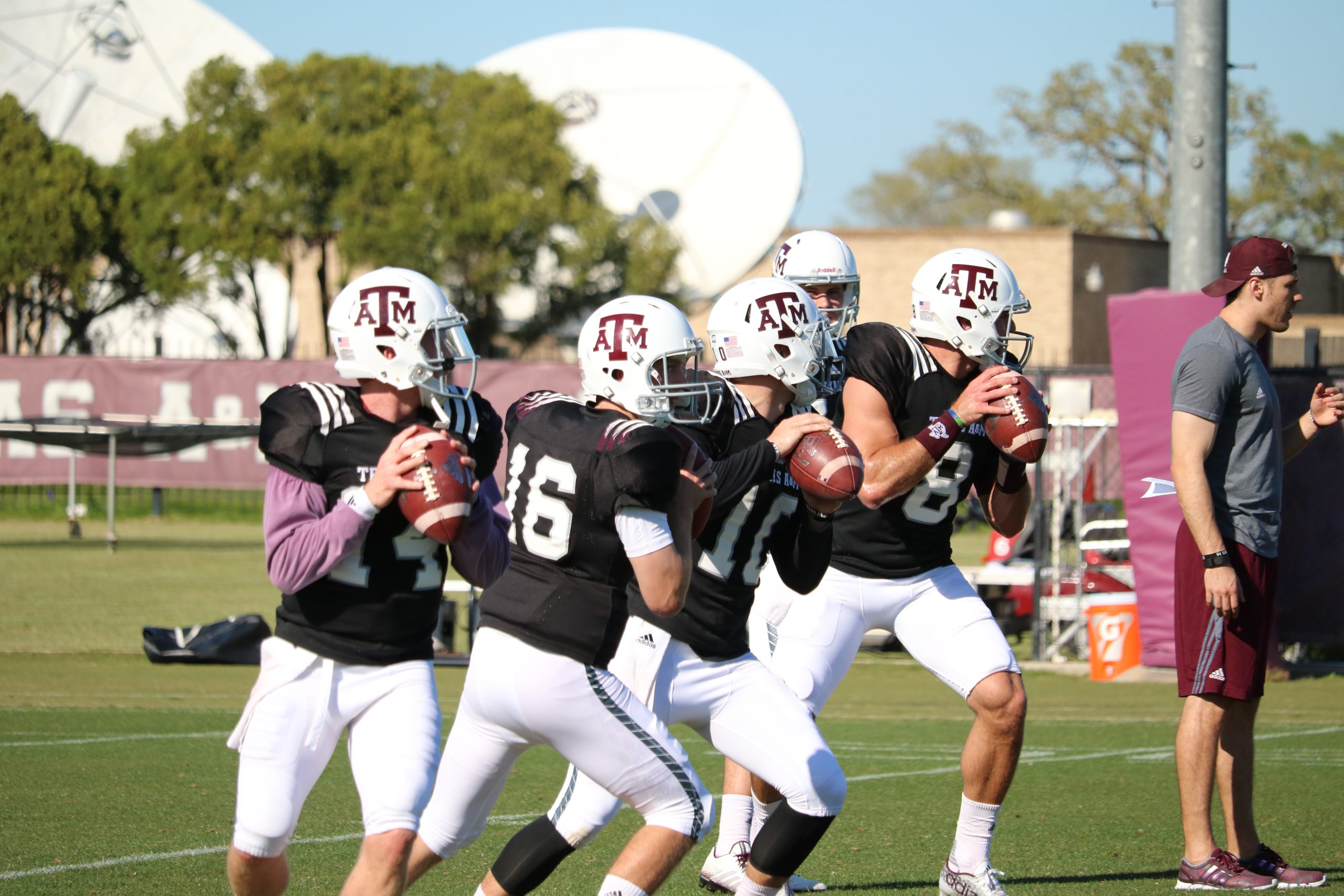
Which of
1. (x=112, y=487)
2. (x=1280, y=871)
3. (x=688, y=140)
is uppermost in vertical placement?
(x=688, y=140)

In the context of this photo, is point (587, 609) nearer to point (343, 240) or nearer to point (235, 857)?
point (235, 857)

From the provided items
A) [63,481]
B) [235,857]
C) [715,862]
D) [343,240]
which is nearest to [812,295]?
[715,862]

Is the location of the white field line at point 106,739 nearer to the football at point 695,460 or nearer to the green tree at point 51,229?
the football at point 695,460

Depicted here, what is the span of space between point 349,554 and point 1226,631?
3.10 metres

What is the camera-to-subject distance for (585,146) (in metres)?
41.8

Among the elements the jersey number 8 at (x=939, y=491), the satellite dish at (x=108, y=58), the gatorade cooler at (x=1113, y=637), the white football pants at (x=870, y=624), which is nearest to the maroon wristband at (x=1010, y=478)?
the jersey number 8 at (x=939, y=491)

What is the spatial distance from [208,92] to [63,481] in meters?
16.0

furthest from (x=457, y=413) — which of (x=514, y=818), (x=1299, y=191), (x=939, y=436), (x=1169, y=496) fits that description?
(x=1299, y=191)

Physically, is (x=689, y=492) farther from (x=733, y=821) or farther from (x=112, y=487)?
(x=112, y=487)

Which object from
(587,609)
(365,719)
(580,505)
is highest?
(580,505)

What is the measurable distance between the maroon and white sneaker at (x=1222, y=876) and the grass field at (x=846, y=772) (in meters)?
0.11

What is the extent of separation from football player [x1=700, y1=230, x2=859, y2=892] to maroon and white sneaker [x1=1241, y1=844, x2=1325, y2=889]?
150 cm

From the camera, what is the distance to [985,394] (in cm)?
510

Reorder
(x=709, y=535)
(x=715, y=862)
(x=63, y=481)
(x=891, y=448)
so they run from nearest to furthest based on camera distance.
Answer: (x=709, y=535)
(x=891, y=448)
(x=715, y=862)
(x=63, y=481)
